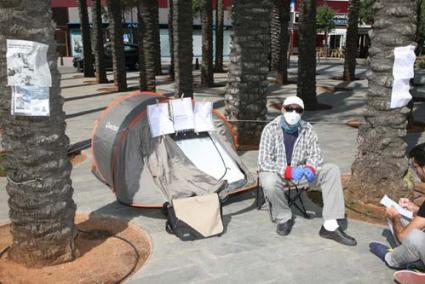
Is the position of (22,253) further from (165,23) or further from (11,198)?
(165,23)

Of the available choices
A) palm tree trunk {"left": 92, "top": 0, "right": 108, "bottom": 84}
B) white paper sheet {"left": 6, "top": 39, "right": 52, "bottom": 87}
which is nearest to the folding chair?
white paper sheet {"left": 6, "top": 39, "right": 52, "bottom": 87}

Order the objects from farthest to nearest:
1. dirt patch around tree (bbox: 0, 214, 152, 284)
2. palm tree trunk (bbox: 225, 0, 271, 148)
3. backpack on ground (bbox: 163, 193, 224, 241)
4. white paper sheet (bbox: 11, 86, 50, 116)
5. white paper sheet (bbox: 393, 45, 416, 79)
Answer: palm tree trunk (bbox: 225, 0, 271, 148), white paper sheet (bbox: 393, 45, 416, 79), backpack on ground (bbox: 163, 193, 224, 241), dirt patch around tree (bbox: 0, 214, 152, 284), white paper sheet (bbox: 11, 86, 50, 116)

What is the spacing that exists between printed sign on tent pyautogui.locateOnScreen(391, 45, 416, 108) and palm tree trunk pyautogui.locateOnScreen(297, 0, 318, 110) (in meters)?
7.50

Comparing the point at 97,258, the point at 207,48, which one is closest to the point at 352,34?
the point at 207,48

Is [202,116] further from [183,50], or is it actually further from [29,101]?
[183,50]

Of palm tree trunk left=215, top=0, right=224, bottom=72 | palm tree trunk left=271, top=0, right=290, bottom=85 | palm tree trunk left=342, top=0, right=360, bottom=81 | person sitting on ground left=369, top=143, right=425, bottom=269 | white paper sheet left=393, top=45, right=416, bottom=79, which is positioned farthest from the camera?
palm tree trunk left=215, top=0, right=224, bottom=72

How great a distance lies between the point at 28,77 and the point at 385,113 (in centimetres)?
413

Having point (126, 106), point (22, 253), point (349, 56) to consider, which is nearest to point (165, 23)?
point (349, 56)

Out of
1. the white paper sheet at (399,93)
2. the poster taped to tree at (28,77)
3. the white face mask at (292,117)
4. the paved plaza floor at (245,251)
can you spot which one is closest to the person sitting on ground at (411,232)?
the paved plaza floor at (245,251)

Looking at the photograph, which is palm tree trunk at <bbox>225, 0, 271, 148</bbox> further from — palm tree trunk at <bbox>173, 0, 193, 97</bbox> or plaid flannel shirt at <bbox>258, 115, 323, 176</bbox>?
plaid flannel shirt at <bbox>258, 115, 323, 176</bbox>

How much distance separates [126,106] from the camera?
659 centimetres

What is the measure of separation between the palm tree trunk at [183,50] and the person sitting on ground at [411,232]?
832cm

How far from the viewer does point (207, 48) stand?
1827cm

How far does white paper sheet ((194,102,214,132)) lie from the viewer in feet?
20.1
